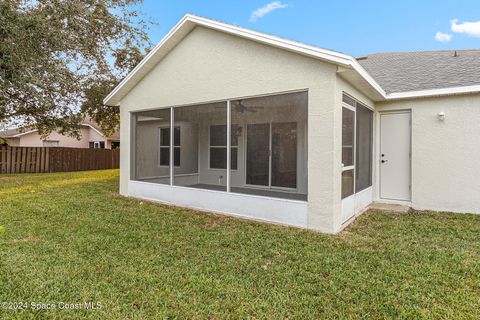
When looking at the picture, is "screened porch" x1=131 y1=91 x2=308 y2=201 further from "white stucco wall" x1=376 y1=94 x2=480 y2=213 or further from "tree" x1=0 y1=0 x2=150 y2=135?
"white stucco wall" x1=376 y1=94 x2=480 y2=213

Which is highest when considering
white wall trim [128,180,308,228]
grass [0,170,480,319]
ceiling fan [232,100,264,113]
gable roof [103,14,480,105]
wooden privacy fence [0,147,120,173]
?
gable roof [103,14,480,105]

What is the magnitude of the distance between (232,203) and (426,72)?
22.8 ft

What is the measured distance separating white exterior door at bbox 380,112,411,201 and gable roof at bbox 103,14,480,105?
716 millimetres

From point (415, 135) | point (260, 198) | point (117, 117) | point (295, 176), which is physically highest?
point (117, 117)

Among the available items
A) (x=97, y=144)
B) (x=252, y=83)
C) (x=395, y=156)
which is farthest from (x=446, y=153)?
(x=97, y=144)

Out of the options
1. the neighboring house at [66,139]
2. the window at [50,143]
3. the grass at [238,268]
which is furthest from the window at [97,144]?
the grass at [238,268]

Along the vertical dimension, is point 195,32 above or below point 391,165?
above

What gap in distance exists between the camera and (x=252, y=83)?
20.7 ft

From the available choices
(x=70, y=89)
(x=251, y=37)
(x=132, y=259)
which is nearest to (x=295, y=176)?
(x=251, y=37)

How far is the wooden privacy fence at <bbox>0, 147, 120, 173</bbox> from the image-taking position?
16.1 m

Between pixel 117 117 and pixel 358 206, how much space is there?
45.6 feet

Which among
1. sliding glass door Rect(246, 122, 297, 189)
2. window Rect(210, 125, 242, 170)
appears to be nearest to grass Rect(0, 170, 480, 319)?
sliding glass door Rect(246, 122, 297, 189)

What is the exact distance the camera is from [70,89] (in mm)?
13844

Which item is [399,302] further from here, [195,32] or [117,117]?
[117,117]
